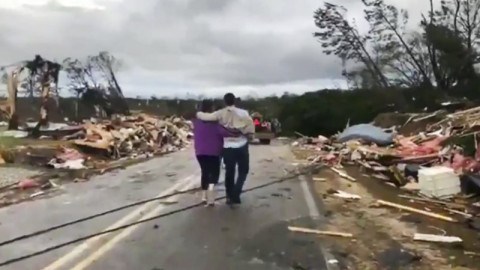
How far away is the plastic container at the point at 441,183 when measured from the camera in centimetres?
1283

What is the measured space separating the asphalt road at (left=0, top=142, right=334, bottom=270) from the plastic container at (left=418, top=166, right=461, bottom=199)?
7.58ft

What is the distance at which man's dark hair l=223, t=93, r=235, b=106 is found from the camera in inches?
447

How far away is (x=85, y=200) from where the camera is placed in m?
12.7

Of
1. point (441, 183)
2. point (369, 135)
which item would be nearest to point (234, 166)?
point (441, 183)

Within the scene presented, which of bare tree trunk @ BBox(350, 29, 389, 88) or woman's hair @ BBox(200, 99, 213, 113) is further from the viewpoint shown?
bare tree trunk @ BBox(350, 29, 389, 88)

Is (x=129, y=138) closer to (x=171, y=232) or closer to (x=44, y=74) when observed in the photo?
(x=44, y=74)

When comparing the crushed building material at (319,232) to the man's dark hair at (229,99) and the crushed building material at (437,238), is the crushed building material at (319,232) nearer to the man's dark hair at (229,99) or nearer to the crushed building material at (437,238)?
the crushed building material at (437,238)

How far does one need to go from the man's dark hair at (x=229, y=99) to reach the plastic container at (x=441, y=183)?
4286 millimetres

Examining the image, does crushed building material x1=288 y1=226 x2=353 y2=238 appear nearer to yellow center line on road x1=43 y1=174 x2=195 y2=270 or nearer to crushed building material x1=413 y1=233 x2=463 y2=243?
crushed building material x1=413 y1=233 x2=463 y2=243

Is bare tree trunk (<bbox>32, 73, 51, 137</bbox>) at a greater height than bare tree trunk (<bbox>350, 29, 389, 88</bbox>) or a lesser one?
lesser

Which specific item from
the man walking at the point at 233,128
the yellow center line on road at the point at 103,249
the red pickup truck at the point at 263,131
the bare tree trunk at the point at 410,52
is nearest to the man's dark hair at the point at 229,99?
the man walking at the point at 233,128

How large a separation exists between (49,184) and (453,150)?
33.1 feet

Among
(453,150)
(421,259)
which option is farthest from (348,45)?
(421,259)

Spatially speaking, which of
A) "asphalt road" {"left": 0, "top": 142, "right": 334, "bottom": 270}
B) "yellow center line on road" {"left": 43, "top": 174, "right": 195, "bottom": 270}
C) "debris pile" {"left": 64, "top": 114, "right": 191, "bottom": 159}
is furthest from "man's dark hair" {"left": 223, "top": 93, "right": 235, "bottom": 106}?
"debris pile" {"left": 64, "top": 114, "right": 191, "bottom": 159}
